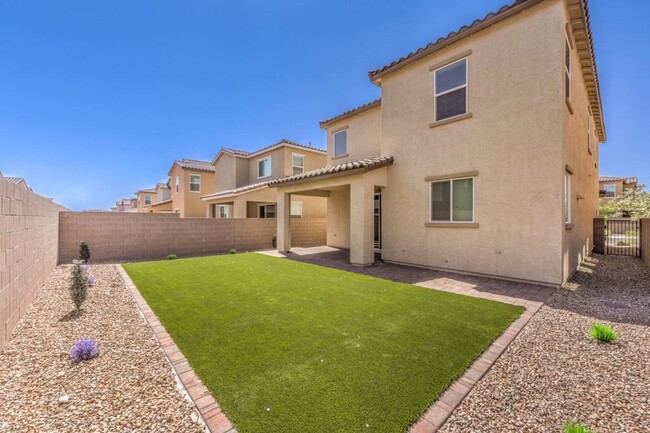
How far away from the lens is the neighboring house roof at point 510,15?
788cm

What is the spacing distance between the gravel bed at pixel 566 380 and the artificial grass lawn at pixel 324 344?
392 mm

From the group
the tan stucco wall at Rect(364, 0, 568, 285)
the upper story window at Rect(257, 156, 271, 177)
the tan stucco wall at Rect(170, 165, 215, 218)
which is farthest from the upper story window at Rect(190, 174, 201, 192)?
the tan stucco wall at Rect(364, 0, 568, 285)

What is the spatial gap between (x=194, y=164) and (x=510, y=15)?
30508mm

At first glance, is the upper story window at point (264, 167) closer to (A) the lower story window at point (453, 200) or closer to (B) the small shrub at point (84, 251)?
(B) the small shrub at point (84, 251)

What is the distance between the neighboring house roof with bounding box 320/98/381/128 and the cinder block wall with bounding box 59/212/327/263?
6274mm

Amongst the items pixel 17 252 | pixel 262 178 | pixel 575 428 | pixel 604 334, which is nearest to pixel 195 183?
pixel 262 178

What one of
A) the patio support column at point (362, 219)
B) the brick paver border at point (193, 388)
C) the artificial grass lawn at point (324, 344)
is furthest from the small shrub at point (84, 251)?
the patio support column at point (362, 219)

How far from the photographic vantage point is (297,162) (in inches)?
896

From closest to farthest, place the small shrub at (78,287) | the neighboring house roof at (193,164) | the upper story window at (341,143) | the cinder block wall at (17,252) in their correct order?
1. the cinder block wall at (17,252)
2. the small shrub at (78,287)
3. the upper story window at (341,143)
4. the neighboring house roof at (193,164)

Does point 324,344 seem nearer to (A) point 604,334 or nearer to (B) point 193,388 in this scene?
(B) point 193,388

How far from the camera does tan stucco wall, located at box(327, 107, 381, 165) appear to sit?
44.4 feet

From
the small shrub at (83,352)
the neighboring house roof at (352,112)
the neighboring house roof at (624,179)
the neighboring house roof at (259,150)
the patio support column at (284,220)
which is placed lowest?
the small shrub at (83,352)

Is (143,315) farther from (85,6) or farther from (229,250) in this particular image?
(85,6)

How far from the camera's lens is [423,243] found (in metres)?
10.1
